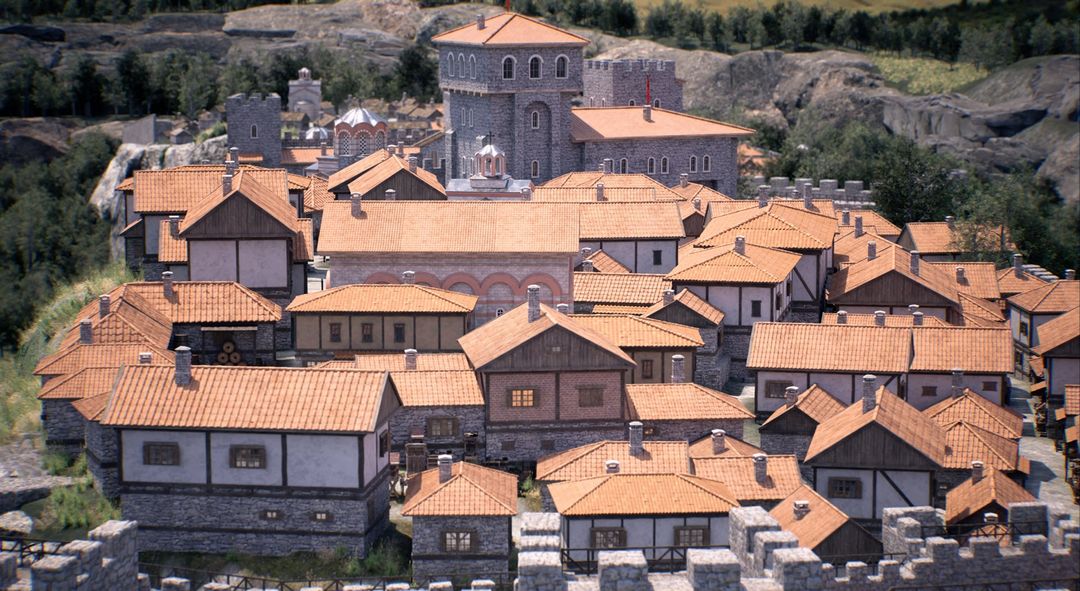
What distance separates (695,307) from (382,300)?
1172 centimetres

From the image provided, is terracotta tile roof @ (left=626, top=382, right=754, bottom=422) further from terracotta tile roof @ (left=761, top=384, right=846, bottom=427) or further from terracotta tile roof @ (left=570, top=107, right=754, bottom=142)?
terracotta tile roof @ (left=570, top=107, right=754, bottom=142)

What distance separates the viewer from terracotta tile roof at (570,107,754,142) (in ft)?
309

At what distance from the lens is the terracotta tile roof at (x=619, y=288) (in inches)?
2576

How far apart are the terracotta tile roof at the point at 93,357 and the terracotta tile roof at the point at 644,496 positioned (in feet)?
51.3

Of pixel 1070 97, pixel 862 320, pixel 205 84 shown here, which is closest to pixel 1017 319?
pixel 862 320

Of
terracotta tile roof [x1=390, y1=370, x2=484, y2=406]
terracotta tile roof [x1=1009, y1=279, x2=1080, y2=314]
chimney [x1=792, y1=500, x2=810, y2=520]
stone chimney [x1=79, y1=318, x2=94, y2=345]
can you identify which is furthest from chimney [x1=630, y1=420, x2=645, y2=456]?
terracotta tile roof [x1=1009, y1=279, x2=1080, y2=314]

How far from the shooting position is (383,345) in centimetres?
6100

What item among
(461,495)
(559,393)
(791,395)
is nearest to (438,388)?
(559,393)

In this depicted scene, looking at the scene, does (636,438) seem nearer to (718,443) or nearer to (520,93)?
(718,443)

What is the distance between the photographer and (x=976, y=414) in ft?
185

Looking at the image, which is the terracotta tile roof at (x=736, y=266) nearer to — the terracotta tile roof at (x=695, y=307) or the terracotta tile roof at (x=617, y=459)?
the terracotta tile roof at (x=695, y=307)

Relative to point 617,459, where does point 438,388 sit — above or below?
above

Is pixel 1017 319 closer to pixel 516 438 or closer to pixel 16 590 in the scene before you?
pixel 516 438

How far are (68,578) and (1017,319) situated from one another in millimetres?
49025
